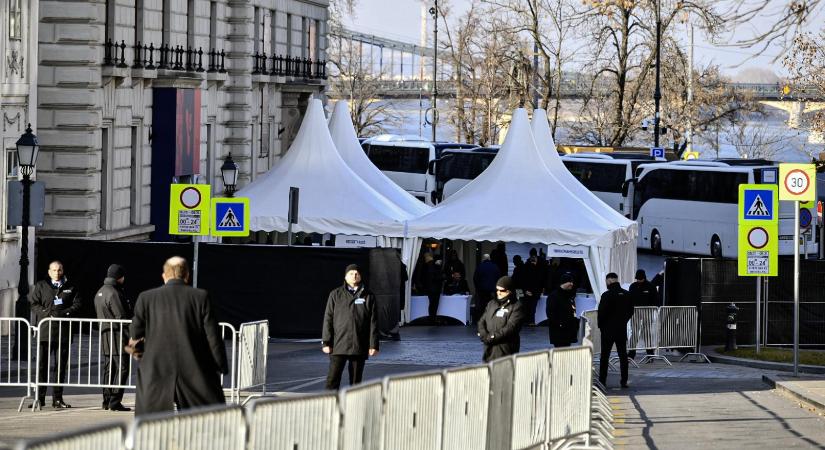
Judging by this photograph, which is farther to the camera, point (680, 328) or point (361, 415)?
point (680, 328)

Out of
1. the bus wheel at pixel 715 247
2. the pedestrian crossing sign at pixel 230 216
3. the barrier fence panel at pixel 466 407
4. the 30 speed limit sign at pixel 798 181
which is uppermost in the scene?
the 30 speed limit sign at pixel 798 181

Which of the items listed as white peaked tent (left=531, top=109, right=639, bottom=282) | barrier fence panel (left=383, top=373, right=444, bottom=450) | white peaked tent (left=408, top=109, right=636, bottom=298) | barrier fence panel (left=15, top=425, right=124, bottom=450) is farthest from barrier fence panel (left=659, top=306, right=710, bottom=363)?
barrier fence panel (left=15, top=425, right=124, bottom=450)

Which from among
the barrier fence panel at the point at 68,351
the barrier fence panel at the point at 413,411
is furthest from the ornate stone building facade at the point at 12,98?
the barrier fence panel at the point at 413,411

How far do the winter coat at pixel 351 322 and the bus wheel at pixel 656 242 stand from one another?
1587 inches

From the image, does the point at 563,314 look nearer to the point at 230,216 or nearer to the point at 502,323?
the point at 502,323

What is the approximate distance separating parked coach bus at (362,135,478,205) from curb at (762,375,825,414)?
1782 inches

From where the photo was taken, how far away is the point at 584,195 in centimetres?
3728

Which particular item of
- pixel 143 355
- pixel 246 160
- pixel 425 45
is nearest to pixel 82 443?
pixel 143 355

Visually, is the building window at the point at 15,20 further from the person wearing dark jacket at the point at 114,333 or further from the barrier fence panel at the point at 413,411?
the barrier fence panel at the point at 413,411

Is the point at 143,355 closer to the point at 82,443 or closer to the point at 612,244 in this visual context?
the point at 82,443

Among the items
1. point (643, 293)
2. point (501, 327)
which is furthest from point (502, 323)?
point (643, 293)

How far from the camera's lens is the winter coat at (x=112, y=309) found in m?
18.4

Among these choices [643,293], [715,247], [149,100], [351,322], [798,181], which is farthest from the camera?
[715,247]

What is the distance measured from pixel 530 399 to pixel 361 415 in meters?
3.97
